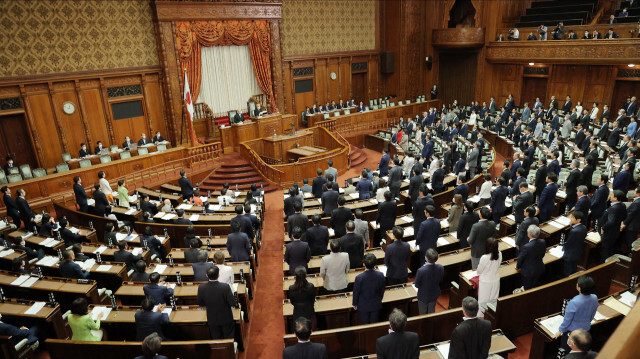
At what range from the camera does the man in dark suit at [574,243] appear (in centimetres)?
500

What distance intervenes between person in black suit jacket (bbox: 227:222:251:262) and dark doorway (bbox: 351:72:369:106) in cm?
1626

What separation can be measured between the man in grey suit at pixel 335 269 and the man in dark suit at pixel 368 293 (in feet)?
1.39

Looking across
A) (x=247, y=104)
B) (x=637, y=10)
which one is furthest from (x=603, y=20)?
(x=247, y=104)

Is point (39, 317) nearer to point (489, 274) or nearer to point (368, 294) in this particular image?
point (368, 294)

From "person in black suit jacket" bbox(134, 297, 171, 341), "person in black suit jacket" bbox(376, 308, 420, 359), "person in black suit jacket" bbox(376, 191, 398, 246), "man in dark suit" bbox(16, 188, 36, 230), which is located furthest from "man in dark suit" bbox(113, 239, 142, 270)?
"person in black suit jacket" bbox(376, 308, 420, 359)

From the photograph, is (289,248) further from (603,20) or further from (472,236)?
(603,20)

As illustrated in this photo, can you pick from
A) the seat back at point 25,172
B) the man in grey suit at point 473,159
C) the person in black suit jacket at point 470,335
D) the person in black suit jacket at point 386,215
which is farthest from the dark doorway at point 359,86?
the person in black suit jacket at point 470,335

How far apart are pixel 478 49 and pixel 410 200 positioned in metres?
13.8

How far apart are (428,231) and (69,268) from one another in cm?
509

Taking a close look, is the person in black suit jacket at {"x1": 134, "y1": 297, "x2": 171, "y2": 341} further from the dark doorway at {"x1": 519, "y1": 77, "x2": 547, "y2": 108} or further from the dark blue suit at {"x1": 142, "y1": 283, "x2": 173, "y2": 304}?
the dark doorway at {"x1": 519, "y1": 77, "x2": 547, "y2": 108}

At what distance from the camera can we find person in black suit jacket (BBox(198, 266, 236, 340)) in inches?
169

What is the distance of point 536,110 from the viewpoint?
14.6m

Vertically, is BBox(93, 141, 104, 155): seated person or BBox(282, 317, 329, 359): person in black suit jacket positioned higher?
BBox(93, 141, 104, 155): seated person

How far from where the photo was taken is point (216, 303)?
172 inches
